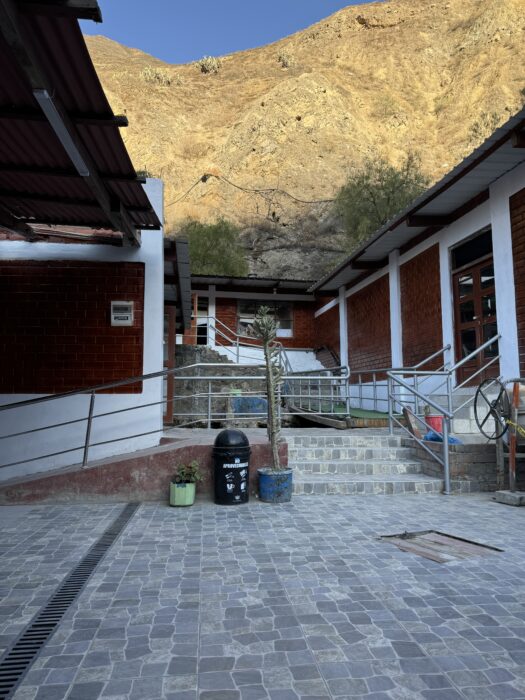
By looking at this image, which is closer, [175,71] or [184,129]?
[184,129]

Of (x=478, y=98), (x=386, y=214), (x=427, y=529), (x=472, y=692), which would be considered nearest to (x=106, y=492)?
(x=427, y=529)

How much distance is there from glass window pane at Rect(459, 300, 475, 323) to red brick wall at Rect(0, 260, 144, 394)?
607 cm

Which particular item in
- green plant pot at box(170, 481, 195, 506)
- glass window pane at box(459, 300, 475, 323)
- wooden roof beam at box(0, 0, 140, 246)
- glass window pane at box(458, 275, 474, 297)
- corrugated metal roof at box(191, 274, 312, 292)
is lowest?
green plant pot at box(170, 481, 195, 506)

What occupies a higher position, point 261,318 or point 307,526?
point 261,318

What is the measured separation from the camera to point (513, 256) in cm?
815

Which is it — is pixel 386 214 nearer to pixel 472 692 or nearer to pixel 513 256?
pixel 513 256

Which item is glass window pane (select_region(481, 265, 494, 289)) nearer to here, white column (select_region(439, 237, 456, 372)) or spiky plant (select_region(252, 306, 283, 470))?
white column (select_region(439, 237, 456, 372))

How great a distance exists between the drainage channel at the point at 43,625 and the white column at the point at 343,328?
500 inches

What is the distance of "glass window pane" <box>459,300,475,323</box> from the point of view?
9516 mm

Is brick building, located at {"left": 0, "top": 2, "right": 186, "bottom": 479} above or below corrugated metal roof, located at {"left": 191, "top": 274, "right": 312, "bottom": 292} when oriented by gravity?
below


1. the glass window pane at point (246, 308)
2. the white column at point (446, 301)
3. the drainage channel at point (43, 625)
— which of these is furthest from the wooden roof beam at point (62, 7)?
the glass window pane at point (246, 308)

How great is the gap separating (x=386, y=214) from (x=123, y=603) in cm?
2285

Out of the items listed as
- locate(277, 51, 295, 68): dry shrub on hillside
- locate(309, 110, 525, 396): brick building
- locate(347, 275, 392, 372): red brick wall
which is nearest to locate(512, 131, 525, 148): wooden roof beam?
locate(309, 110, 525, 396): brick building

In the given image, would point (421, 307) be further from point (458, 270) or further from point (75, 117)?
point (75, 117)
